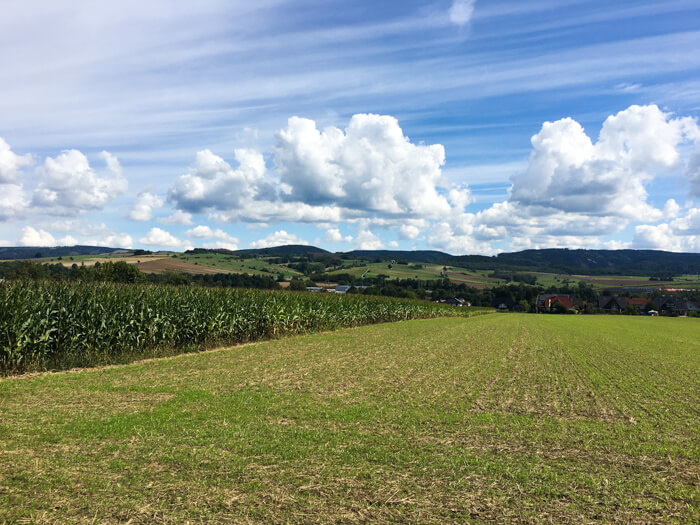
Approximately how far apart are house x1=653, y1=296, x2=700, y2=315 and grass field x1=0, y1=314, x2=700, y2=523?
11510cm

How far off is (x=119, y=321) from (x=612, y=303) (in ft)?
445

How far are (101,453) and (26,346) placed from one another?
31.1ft

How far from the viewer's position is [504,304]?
448 ft

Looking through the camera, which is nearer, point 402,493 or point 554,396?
point 402,493

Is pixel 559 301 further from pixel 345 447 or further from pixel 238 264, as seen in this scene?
pixel 345 447

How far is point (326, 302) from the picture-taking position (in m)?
34.8

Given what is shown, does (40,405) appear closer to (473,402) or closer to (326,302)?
(473,402)

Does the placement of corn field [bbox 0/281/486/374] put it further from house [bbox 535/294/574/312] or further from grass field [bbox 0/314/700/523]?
house [bbox 535/294/574/312]

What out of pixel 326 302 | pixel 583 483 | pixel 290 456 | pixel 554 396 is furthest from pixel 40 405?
pixel 326 302

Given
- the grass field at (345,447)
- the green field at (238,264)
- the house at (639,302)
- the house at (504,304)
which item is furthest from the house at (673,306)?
the grass field at (345,447)

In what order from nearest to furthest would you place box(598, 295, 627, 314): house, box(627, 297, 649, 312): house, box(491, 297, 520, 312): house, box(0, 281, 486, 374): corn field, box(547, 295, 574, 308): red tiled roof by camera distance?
box(0, 281, 486, 374): corn field → box(547, 295, 574, 308): red tiled roof → box(598, 295, 627, 314): house → box(627, 297, 649, 312): house → box(491, 297, 520, 312): house

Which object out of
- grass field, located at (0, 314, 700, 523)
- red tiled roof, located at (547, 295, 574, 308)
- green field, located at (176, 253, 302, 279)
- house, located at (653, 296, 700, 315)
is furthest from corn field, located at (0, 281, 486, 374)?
house, located at (653, 296, 700, 315)

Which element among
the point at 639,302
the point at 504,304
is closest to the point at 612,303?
the point at 639,302

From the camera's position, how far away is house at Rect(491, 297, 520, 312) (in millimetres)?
133375
